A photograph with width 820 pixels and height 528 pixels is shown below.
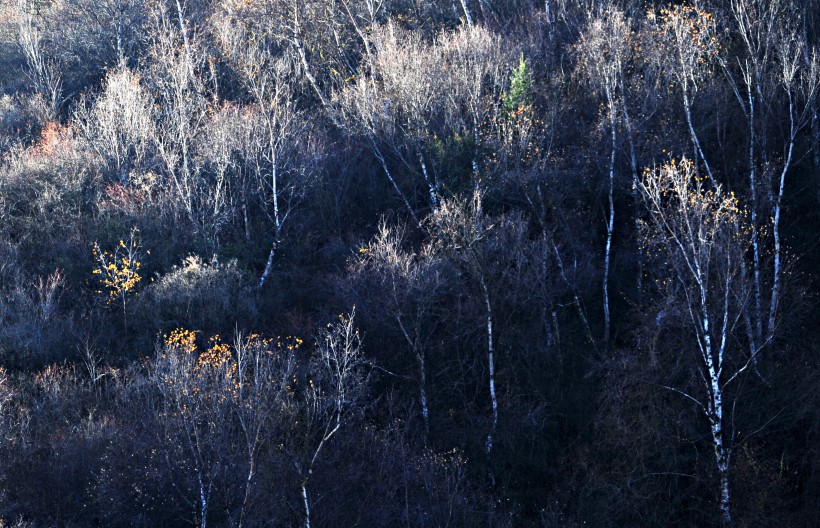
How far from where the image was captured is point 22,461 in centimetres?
2286

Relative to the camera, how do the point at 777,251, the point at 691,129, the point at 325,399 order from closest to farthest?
1. the point at 325,399
2. the point at 777,251
3. the point at 691,129

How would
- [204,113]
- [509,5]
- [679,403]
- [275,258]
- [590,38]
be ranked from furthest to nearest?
[509,5], [204,113], [275,258], [590,38], [679,403]

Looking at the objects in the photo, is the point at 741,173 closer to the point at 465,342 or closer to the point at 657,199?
the point at 657,199

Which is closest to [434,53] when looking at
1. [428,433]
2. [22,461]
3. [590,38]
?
[590,38]

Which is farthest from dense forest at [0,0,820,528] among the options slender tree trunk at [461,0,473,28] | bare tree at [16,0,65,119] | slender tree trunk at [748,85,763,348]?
bare tree at [16,0,65,119]

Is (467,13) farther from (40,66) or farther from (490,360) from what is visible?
(40,66)

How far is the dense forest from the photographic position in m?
22.6

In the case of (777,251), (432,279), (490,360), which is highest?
(777,251)

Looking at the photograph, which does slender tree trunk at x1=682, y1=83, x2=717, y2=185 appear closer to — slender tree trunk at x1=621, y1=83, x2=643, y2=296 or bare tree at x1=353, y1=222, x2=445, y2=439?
slender tree trunk at x1=621, y1=83, x2=643, y2=296

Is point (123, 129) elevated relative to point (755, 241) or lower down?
elevated

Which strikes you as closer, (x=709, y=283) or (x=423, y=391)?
(x=709, y=283)

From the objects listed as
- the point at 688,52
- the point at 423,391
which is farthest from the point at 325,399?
the point at 688,52

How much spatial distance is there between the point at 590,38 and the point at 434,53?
6.34 metres

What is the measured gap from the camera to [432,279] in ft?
86.9
